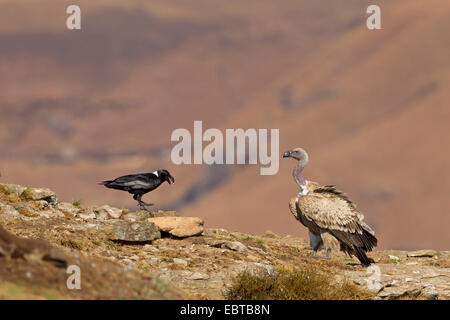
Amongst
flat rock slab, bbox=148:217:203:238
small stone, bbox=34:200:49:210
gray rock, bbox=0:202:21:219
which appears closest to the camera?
gray rock, bbox=0:202:21:219

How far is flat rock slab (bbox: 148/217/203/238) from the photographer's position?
63.4ft

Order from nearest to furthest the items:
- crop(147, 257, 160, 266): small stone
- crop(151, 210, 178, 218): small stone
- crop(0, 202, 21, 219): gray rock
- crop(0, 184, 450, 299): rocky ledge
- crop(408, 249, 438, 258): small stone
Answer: crop(0, 184, 450, 299): rocky ledge → crop(147, 257, 160, 266): small stone → crop(0, 202, 21, 219): gray rock → crop(151, 210, 178, 218): small stone → crop(408, 249, 438, 258): small stone

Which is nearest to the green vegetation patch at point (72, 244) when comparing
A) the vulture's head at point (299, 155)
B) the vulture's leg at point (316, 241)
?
the vulture's leg at point (316, 241)

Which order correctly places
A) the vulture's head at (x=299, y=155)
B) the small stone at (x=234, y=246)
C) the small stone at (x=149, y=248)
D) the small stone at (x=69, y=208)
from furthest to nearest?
the vulture's head at (x=299, y=155) → the small stone at (x=69, y=208) → the small stone at (x=234, y=246) → the small stone at (x=149, y=248)

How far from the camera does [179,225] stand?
771 inches

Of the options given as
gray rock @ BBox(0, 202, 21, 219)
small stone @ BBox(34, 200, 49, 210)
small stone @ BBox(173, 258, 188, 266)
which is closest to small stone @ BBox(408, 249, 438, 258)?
small stone @ BBox(173, 258, 188, 266)

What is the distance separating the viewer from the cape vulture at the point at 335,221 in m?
19.8

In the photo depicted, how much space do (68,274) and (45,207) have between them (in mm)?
9578

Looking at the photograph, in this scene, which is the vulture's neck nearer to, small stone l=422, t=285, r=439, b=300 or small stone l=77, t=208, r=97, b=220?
small stone l=422, t=285, r=439, b=300

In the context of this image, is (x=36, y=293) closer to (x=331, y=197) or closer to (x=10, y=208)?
(x=10, y=208)

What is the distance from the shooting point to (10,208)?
63.4ft

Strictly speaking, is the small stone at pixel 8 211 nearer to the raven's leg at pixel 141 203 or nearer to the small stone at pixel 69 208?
the small stone at pixel 69 208

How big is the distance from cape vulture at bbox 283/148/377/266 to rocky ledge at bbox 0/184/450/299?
60 centimetres

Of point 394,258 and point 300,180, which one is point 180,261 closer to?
point 300,180
